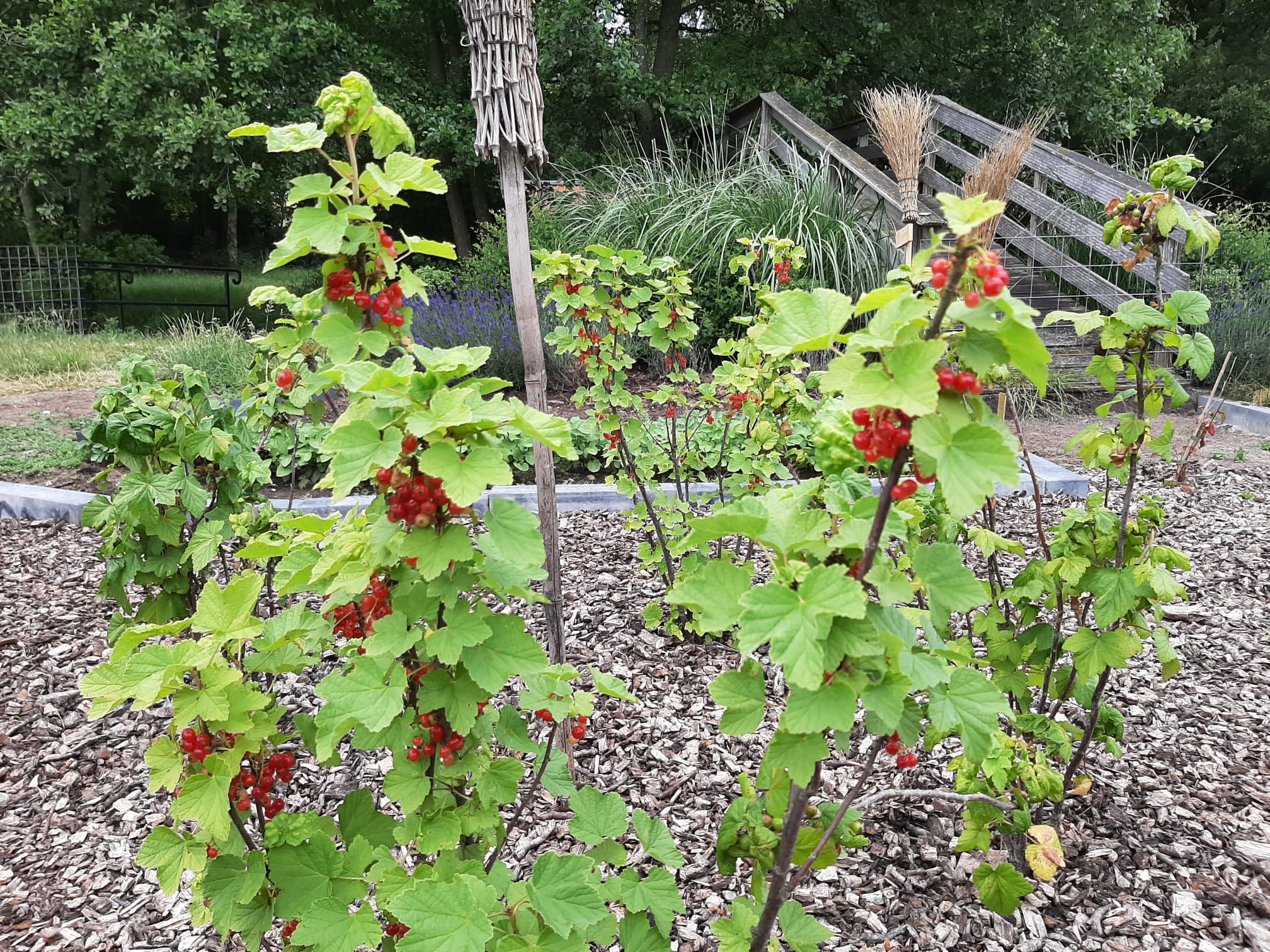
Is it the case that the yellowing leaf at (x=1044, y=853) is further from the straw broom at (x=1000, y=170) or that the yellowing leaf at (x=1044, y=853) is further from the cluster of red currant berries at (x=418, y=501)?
the straw broom at (x=1000, y=170)

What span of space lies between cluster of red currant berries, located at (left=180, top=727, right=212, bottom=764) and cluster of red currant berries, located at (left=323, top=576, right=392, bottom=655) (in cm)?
24

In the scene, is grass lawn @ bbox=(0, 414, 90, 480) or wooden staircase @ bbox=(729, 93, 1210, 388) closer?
grass lawn @ bbox=(0, 414, 90, 480)

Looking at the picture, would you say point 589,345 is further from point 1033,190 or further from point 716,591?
point 1033,190

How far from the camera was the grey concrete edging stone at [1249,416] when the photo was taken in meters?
5.62

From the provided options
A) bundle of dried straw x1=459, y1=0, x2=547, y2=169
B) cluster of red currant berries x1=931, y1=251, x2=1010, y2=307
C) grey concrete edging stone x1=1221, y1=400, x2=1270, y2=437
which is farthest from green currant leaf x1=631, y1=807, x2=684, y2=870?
grey concrete edging stone x1=1221, y1=400, x2=1270, y2=437

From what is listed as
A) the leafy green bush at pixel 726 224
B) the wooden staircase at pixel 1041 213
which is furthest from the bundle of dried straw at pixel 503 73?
the wooden staircase at pixel 1041 213

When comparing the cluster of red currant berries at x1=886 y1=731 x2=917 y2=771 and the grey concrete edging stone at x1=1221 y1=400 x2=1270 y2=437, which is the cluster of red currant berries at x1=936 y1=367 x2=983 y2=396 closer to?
the cluster of red currant berries at x1=886 y1=731 x2=917 y2=771

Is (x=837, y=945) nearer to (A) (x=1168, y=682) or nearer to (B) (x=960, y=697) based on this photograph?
(B) (x=960, y=697)

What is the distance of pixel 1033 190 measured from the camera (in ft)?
23.7

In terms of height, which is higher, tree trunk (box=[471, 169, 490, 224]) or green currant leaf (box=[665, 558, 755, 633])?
tree trunk (box=[471, 169, 490, 224])

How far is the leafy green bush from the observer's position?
625 cm

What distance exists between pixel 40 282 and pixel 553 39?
8070mm

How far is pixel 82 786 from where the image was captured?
90.9 inches

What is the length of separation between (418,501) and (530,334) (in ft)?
3.61
